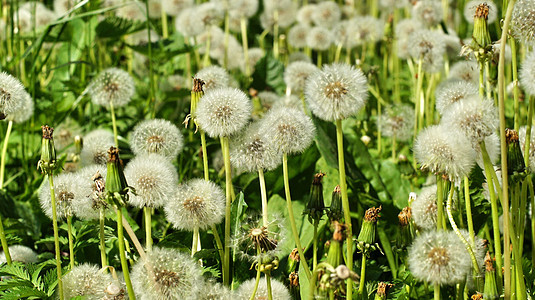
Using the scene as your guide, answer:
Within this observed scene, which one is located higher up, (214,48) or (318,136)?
(214,48)

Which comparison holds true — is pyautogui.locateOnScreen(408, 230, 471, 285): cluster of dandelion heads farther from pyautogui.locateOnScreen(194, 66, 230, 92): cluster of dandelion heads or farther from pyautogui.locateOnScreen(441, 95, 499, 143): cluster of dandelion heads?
pyautogui.locateOnScreen(194, 66, 230, 92): cluster of dandelion heads

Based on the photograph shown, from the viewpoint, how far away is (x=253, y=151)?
6.12 feet

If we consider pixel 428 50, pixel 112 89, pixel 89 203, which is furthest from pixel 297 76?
pixel 89 203

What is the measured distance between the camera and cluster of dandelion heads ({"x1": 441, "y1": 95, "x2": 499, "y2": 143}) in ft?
5.01

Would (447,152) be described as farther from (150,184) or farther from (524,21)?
(150,184)

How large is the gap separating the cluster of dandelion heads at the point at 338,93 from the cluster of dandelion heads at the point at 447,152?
0.21 m

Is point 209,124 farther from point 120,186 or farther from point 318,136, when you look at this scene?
point 318,136

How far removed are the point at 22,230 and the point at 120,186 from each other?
45.9 inches

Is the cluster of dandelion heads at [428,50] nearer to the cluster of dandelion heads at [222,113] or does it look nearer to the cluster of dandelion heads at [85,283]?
the cluster of dandelion heads at [222,113]

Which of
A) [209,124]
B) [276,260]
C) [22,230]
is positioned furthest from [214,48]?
[276,260]

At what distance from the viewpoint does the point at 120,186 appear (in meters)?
1.45

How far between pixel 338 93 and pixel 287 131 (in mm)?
223

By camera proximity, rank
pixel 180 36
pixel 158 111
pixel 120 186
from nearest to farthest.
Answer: pixel 120 186
pixel 158 111
pixel 180 36

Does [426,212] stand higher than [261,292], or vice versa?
[426,212]
